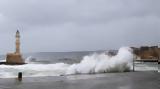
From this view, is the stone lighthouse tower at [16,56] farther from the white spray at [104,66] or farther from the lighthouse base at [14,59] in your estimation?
the white spray at [104,66]

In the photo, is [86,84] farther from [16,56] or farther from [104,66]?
[16,56]

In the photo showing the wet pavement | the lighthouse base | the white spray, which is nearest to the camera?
the wet pavement

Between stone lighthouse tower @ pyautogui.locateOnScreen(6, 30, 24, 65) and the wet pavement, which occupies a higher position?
stone lighthouse tower @ pyautogui.locateOnScreen(6, 30, 24, 65)

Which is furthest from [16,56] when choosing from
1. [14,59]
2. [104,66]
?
[104,66]

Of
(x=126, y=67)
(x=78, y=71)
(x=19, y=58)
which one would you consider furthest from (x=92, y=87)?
(x=19, y=58)

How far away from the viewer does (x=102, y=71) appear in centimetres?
4153

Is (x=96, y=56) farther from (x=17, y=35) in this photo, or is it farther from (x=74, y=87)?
(x=74, y=87)

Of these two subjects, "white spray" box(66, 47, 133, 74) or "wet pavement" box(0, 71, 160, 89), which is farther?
"white spray" box(66, 47, 133, 74)

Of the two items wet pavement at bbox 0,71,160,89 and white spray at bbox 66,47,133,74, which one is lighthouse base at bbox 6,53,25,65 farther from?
wet pavement at bbox 0,71,160,89

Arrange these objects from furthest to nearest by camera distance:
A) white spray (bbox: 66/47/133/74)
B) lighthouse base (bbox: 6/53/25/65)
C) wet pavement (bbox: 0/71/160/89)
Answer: lighthouse base (bbox: 6/53/25/65), white spray (bbox: 66/47/133/74), wet pavement (bbox: 0/71/160/89)

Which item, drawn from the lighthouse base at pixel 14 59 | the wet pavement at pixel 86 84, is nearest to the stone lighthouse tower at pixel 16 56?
the lighthouse base at pixel 14 59

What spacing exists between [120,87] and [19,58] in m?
37.7

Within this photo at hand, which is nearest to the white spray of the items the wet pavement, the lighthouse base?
the wet pavement

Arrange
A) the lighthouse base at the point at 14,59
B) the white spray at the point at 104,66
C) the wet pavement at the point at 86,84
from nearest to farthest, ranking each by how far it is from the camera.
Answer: the wet pavement at the point at 86,84 < the white spray at the point at 104,66 < the lighthouse base at the point at 14,59
